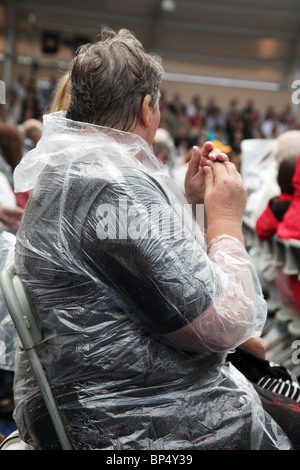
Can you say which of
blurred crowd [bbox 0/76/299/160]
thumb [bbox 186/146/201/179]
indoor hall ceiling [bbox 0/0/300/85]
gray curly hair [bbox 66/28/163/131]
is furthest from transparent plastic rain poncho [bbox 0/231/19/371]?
indoor hall ceiling [bbox 0/0/300/85]

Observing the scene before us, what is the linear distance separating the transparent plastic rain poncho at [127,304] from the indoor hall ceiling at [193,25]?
45.1 feet

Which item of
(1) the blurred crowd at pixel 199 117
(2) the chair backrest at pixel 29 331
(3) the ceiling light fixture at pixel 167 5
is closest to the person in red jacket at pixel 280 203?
(2) the chair backrest at pixel 29 331

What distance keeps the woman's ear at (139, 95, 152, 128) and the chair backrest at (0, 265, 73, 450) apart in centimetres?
44

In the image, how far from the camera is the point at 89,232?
1093 mm

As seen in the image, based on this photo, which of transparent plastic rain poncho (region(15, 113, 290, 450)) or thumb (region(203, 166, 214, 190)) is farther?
thumb (region(203, 166, 214, 190))

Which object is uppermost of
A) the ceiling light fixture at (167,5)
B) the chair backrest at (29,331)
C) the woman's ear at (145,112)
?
the ceiling light fixture at (167,5)

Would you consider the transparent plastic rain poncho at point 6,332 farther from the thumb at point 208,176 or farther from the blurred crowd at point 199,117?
the blurred crowd at point 199,117

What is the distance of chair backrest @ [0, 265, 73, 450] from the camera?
44.2 inches

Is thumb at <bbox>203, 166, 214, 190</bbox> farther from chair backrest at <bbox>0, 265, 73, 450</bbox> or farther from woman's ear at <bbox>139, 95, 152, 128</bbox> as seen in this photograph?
chair backrest at <bbox>0, 265, 73, 450</bbox>

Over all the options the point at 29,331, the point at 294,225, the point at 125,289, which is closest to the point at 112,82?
the point at 125,289

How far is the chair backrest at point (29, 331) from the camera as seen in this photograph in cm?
112

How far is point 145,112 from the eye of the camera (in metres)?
1.24

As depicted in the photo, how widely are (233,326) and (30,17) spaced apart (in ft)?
52.1

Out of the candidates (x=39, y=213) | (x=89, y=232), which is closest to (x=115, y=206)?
(x=89, y=232)
